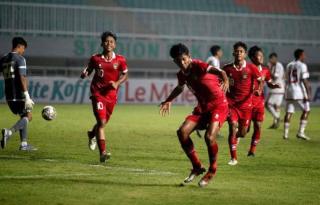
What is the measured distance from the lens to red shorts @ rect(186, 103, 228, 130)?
424 inches

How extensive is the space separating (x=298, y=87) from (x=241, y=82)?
6.22m

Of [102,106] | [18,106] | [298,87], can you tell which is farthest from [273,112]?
[102,106]

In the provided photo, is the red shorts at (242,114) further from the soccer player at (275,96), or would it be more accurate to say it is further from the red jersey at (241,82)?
the soccer player at (275,96)

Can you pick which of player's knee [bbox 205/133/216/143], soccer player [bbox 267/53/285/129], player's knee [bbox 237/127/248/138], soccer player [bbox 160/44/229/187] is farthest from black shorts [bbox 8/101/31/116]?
soccer player [bbox 267/53/285/129]

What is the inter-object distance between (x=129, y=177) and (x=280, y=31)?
29.3 meters

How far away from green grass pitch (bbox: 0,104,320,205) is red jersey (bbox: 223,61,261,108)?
1.10 m

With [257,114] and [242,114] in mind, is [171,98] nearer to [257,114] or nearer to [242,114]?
[242,114]

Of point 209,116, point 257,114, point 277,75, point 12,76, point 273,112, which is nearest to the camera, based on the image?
point 209,116

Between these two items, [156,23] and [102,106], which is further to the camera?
[156,23]

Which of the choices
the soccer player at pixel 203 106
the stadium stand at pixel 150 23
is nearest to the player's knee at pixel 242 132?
the soccer player at pixel 203 106

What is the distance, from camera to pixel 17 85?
48.7ft

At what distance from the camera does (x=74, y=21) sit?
36656 millimetres

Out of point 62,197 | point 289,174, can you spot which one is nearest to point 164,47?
point 289,174

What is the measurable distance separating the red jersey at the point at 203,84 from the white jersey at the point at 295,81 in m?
9.60
